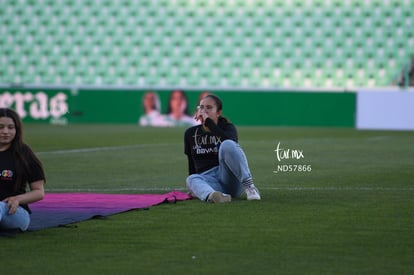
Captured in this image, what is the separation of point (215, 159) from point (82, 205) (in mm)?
1333

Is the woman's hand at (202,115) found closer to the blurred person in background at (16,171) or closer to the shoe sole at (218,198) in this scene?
the shoe sole at (218,198)

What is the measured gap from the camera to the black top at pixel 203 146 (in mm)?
9617

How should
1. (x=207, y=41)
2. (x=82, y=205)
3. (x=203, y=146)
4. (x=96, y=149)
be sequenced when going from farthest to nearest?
(x=207, y=41) → (x=96, y=149) → (x=203, y=146) → (x=82, y=205)

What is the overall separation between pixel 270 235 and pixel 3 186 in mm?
1889

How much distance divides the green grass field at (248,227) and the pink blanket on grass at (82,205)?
198 mm

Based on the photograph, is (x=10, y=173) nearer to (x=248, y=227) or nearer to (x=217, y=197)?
(x=248, y=227)

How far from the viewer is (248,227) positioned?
7.64m

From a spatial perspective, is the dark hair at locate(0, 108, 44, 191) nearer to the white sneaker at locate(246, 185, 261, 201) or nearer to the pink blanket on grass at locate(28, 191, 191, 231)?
the pink blanket on grass at locate(28, 191, 191, 231)

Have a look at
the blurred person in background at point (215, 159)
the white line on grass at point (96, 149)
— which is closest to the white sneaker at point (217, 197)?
the blurred person in background at point (215, 159)

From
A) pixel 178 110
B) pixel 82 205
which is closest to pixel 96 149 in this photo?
pixel 82 205

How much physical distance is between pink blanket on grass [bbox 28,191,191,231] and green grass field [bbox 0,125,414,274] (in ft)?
0.65

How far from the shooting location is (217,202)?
30.5 ft

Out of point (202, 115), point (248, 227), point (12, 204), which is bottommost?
point (248, 227)

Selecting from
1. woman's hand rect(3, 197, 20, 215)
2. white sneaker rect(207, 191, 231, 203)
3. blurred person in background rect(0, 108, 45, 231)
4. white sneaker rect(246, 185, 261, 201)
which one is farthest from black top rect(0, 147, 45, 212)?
white sneaker rect(246, 185, 261, 201)
